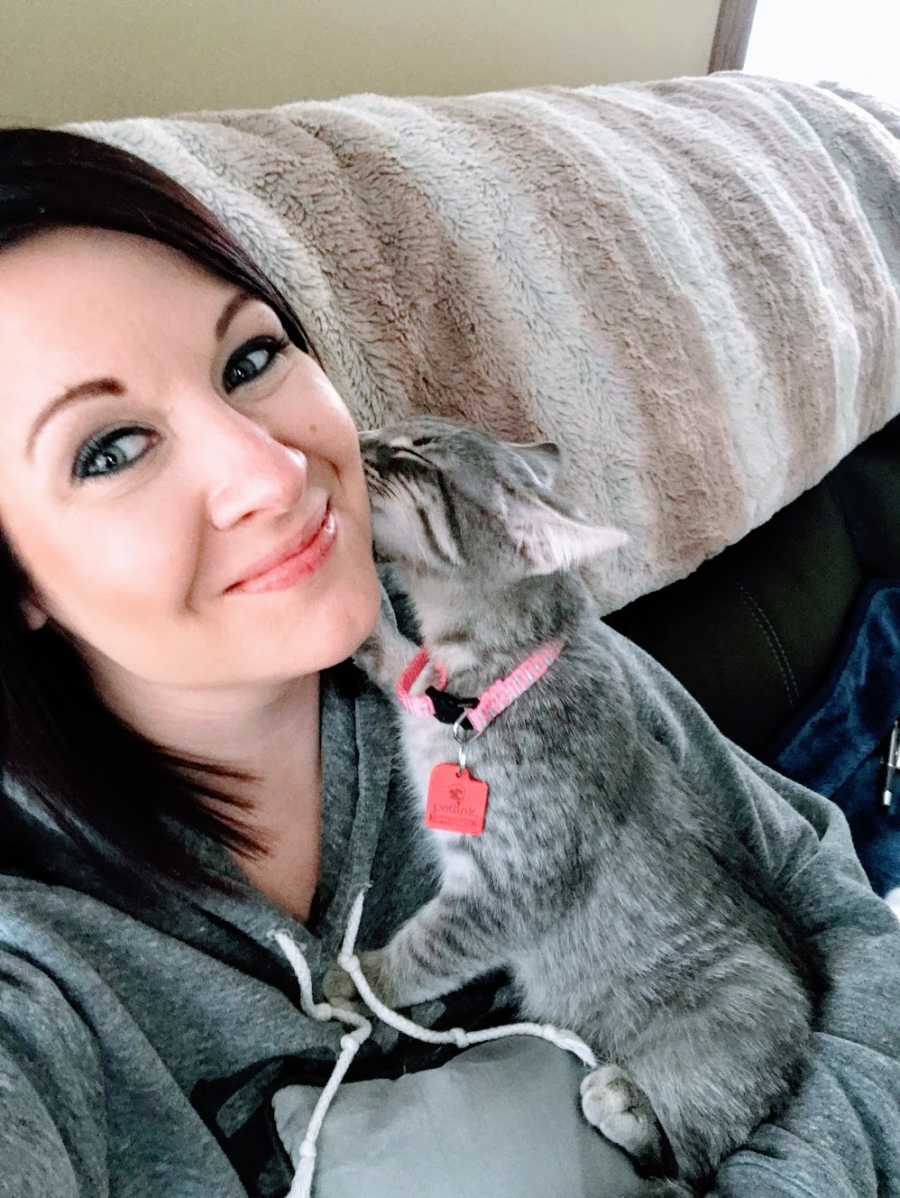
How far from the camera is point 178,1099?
720mm

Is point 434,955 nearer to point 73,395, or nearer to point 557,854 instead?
point 557,854

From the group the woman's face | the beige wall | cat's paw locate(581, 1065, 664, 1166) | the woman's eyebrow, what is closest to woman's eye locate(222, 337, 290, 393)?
the woman's face

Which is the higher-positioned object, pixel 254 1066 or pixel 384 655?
pixel 384 655

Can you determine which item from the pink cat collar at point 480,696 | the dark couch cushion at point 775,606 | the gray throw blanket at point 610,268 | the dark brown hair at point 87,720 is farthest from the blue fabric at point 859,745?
the dark brown hair at point 87,720

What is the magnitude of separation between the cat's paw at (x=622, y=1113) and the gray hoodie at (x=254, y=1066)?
31 millimetres

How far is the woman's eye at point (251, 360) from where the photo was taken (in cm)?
75

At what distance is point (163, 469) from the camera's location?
68 centimetres

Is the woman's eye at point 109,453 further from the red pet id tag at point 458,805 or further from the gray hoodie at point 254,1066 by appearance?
the red pet id tag at point 458,805

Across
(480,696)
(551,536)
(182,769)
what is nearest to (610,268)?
(551,536)

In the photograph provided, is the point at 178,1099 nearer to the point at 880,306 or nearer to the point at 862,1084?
the point at 862,1084

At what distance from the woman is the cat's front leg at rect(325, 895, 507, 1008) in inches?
1.8

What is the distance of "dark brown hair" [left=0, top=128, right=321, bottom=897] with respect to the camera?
0.67 m

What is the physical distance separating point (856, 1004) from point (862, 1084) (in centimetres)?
10

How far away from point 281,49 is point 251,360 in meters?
0.81
